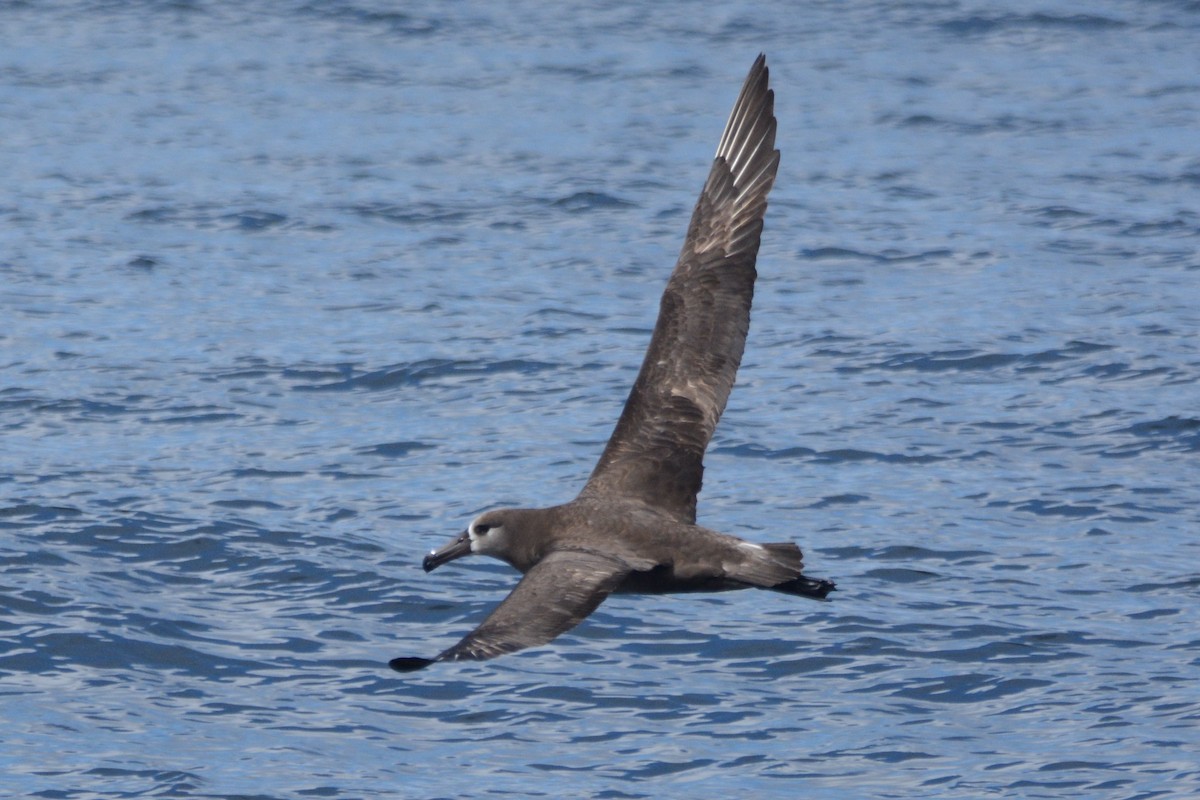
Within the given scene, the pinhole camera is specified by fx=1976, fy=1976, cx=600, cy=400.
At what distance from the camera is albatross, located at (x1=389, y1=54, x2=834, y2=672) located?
9688mm

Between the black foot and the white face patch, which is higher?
the black foot

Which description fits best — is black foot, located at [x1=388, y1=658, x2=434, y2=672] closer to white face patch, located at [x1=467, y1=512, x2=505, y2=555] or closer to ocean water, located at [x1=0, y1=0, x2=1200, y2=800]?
ocean water, located at [x1=0, y1=0, x2=1200, y2=800]

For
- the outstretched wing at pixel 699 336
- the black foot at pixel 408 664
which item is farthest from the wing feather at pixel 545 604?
the outstretched wing at pixel 699 336

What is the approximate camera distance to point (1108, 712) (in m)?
11.2

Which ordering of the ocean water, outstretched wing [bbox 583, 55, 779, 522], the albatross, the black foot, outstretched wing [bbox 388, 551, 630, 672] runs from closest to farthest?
the black foot < outstretched wing [bbox 388, 551, 630, 672] < the albatross < the ocean water < outstretched wing [bbox 583, 55, 779, 522]

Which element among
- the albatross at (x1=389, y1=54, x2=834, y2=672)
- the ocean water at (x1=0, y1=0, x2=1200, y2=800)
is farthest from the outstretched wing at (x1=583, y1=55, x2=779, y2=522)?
the ocean water at (x1=0, y1=0, x2=1200, y2=800)

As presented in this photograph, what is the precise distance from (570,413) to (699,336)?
4.17 metres

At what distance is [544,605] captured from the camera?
9.06 m

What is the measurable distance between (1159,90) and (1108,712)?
655 inches

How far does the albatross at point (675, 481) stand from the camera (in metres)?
9.69

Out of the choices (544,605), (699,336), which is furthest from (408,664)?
(699,336)

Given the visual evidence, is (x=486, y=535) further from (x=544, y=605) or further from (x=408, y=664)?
(x=408, y=664)

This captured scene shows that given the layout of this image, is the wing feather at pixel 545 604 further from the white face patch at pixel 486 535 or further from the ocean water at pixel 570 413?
the ocean water at pixel 570 413

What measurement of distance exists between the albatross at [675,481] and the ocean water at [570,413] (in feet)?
3.87
